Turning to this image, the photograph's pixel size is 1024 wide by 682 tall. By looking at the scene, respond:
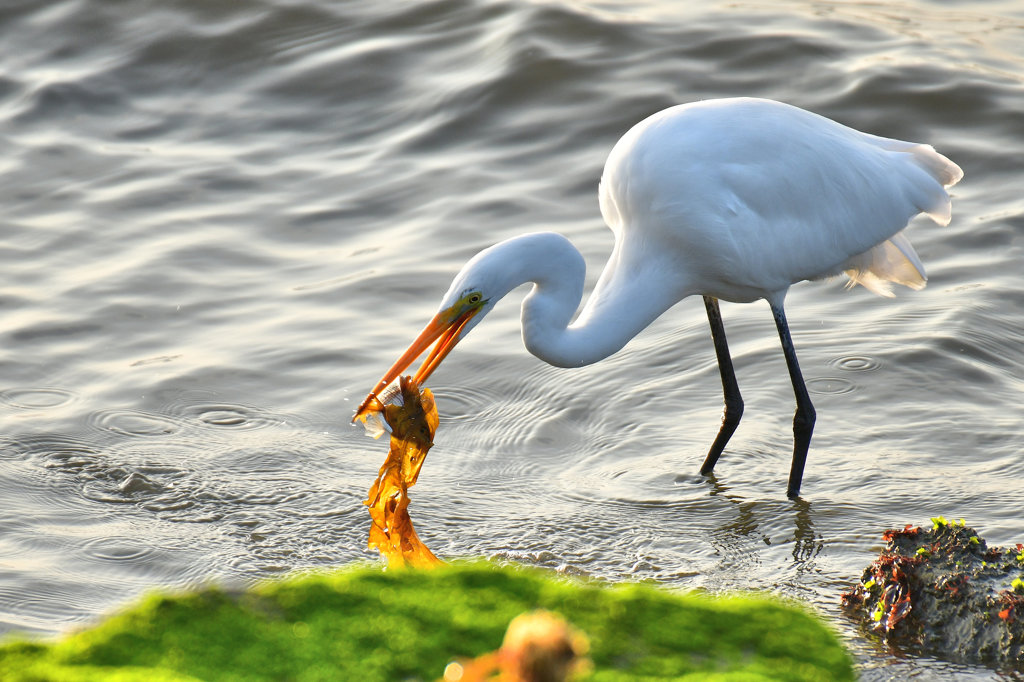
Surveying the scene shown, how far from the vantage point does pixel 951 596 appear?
3459 mm

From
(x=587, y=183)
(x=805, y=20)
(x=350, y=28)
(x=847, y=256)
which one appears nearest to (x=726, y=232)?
(x=847, y=256)

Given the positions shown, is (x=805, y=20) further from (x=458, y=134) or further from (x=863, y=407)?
(x=863, y=407)

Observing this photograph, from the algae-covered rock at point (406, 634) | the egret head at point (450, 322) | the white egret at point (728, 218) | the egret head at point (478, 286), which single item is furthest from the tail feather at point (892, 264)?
the algae-covered rock at point (406, 634)

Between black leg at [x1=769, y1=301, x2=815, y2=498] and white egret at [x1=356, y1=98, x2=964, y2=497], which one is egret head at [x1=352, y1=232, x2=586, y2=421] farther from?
black leg at [x1=769, y1=301, x2=815, y2=498]

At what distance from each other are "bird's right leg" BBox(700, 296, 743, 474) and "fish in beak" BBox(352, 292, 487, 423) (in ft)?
5.02

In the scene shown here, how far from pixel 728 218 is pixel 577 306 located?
2.66ft

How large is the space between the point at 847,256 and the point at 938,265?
1957 millimetres

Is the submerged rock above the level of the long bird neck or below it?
below

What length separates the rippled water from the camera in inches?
183

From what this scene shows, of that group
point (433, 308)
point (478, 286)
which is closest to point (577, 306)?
point (478, 286)

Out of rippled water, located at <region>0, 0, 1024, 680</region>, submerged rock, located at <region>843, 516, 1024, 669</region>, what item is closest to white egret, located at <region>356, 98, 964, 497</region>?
rippled water, located at <region>0, 0, 1024, 680</region>

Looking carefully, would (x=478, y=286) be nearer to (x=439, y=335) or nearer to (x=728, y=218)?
(x=439, y=335)

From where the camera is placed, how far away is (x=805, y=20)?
1034 centimetres

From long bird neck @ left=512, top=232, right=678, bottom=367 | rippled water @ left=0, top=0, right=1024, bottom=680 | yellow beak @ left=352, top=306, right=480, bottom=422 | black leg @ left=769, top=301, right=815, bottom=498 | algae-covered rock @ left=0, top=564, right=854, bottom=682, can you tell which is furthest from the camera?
black leg @ left=769, top=301, right=815, bottom=498
